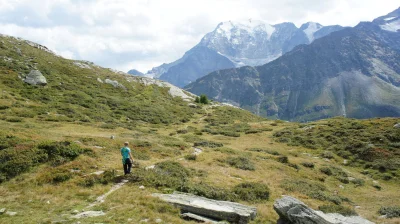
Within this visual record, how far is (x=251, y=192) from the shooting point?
70.7ft

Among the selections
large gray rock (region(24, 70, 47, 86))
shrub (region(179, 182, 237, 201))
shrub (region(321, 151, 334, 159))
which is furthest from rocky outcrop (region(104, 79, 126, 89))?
shrub (region(179, 182, 237, 201))

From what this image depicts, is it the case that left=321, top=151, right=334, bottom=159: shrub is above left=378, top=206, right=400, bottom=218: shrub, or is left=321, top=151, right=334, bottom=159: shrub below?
above

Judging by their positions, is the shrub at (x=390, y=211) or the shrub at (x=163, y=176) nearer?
the shrub at (x=390, y=211)

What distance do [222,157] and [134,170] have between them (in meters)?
13.6

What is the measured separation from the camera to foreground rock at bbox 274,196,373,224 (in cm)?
→ 1498

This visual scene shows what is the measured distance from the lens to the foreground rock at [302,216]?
1498 cm

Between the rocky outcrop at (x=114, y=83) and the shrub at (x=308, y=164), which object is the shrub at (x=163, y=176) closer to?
the shrub at (x=308, y=164)

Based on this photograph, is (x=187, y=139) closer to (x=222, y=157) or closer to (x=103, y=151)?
(x=222, y=157)

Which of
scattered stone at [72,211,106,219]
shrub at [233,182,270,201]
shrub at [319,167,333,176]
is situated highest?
scattered stone at [72,211,106,219]

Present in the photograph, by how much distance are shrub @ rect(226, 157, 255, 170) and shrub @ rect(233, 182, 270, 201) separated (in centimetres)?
692

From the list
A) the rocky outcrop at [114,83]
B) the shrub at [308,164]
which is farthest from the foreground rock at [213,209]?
the rocky outcrop at [114,83]

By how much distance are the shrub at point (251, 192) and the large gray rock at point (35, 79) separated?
180 feet

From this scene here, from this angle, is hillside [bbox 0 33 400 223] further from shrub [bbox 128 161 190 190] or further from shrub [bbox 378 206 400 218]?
shrub [bbox 378 206 400 218]

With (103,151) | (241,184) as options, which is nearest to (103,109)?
(103,151)
